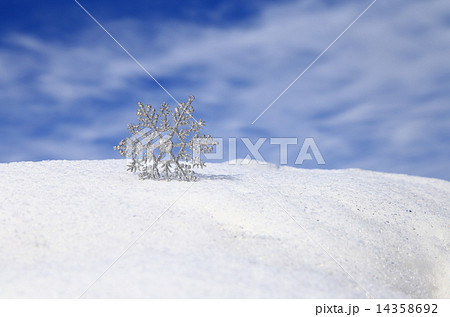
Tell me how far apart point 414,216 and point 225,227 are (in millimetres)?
2918

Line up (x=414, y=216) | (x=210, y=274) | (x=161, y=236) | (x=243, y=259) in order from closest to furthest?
1. (x=210, y=274)
2. (x=243, y=259)
3. (x=161, y=236)
4. (x=414, y=216)

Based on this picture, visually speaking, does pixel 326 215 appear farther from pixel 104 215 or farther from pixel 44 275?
pixel 44 275

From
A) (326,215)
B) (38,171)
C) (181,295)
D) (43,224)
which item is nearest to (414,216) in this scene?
(326,215)

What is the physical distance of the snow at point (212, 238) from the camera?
3.36m

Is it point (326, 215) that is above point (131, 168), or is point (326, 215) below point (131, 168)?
below

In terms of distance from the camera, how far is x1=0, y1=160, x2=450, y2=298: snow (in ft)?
11.0

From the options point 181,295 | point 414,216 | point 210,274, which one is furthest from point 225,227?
point 414,216

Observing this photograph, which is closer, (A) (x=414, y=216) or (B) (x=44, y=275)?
(B) (x=44, y=275)

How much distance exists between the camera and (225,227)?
4.44 meters

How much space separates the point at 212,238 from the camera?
4152mm

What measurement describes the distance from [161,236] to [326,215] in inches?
79.9

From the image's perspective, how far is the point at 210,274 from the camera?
3408 mm

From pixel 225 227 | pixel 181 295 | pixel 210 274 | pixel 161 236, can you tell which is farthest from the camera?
pixel 225 227

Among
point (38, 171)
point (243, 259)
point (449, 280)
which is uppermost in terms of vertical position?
point (38, 171)
